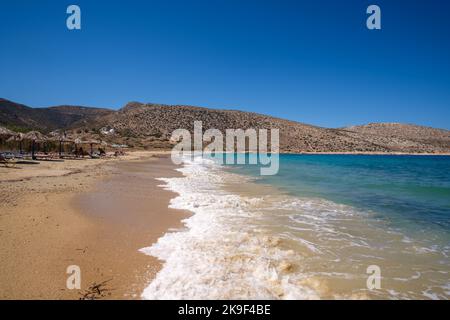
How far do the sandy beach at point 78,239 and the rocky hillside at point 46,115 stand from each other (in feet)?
254

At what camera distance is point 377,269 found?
5.45 metres

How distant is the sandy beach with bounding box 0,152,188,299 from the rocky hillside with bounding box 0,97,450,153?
57.0 m

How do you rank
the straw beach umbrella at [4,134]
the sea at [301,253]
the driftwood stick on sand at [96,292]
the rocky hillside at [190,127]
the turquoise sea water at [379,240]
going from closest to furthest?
the driftwood stick on sand at [96,292]
the sea at [301,253]
the turquoise sea water at [379,240]
the straw beach umbrella at [4,134]
the rocky hillside at [190,127]

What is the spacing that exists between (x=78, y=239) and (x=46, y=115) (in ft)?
397

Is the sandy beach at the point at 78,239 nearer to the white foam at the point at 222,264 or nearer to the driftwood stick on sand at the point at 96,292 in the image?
the driftwood stick on sand at the point at 96,292

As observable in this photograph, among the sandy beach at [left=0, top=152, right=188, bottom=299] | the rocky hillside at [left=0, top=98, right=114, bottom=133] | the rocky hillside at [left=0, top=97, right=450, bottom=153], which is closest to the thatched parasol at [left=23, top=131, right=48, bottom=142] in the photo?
the sandy beach at [left=0, top=152, right=188, bottom=299]

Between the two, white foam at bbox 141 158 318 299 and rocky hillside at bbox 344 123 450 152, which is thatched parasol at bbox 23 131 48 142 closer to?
white foam at bbox 141 158 318 299

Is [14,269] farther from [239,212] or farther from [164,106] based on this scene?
[164,106]

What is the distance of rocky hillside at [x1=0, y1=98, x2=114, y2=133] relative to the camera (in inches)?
3317

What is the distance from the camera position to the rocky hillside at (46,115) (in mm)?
84250

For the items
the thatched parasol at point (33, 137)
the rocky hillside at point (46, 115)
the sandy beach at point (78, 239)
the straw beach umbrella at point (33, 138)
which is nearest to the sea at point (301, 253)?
the sandy beach at point (78, 239)

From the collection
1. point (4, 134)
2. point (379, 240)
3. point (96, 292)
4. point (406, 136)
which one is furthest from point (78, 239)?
point (406, 136)
